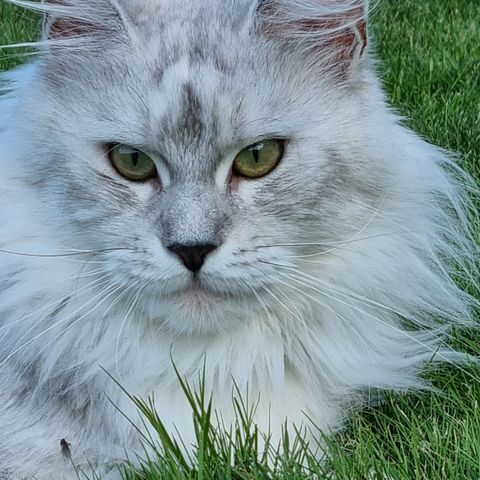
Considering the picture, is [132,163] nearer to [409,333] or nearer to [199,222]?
[199,222]

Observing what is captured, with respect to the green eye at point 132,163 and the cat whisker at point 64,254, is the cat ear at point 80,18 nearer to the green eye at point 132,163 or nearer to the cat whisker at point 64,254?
the green eye at point 132,163

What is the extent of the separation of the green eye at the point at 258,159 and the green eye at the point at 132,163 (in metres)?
0.19

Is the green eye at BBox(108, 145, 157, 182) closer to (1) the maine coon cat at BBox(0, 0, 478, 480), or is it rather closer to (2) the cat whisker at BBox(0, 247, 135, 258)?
(1) the maine coon cat at BBox(0, 0, 478, 480)

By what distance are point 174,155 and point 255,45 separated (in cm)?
33

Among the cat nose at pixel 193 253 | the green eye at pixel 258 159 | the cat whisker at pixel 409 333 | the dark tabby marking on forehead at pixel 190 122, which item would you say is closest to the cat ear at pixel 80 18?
the dark tabby marking on forehead at pixel 190 122

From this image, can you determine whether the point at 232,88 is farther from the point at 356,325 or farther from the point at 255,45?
the point at 356,325

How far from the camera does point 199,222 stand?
1.77 metres

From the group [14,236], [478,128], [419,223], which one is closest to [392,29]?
[478,128]

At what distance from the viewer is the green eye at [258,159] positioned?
1.89 meters

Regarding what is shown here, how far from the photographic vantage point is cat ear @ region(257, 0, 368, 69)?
197 centimetres

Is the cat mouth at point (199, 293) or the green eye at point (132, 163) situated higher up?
the green eye at point (132, 163)

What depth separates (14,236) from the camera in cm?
210

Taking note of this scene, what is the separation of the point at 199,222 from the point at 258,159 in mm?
240

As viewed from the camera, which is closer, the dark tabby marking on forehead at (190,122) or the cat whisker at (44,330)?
the dark tabby marking on forehead at (190,122)
